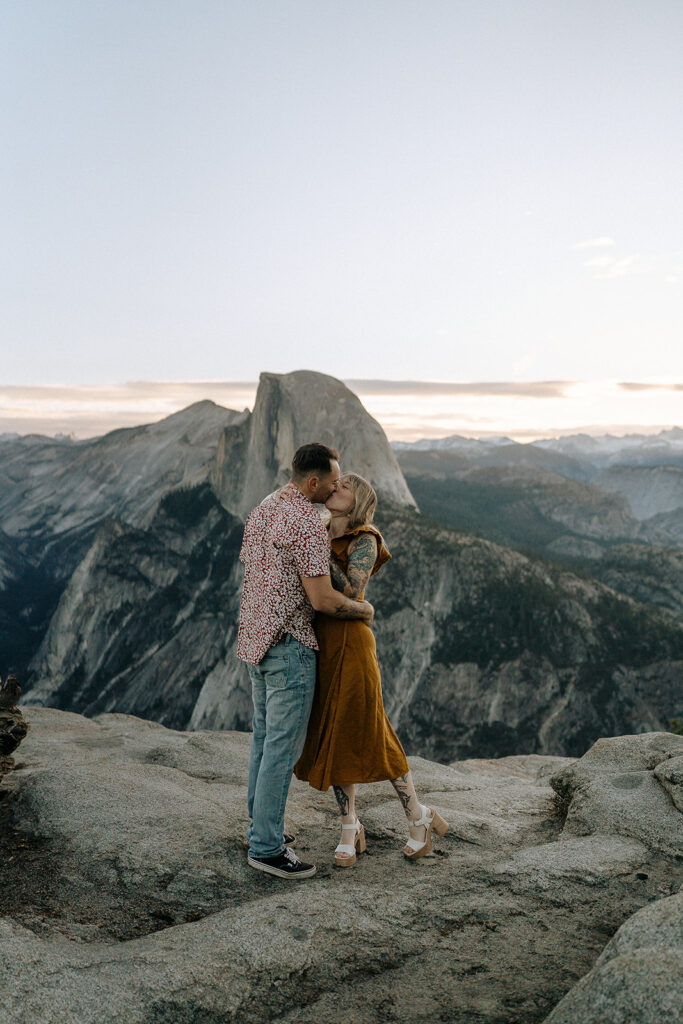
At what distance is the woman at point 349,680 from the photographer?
17.2ft

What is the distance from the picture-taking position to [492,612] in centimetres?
6178

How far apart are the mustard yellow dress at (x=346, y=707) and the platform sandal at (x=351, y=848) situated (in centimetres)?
52

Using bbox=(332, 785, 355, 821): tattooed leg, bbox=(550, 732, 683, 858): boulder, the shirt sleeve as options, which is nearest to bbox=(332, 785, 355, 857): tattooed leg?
bbox=(332, 785, 355, 821): tattooed leg

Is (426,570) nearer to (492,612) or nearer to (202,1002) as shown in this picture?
(492,612)

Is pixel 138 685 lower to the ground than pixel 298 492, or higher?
lower

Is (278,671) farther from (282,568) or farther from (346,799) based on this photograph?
(346,799)

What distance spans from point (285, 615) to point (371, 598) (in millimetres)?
61454

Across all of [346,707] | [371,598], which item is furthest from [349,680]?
[371,598]

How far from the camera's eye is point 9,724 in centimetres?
705

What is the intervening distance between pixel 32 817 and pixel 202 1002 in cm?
351

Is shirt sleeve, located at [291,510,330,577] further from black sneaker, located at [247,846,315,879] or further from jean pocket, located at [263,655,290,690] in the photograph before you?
black sneaker, located at [247,846,315,879]

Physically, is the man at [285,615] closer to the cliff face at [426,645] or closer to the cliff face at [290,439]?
the cliff face at [426,645]

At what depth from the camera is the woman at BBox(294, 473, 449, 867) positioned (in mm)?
5242

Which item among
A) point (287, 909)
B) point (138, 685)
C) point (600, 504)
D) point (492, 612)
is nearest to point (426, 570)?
point (492, 612)
